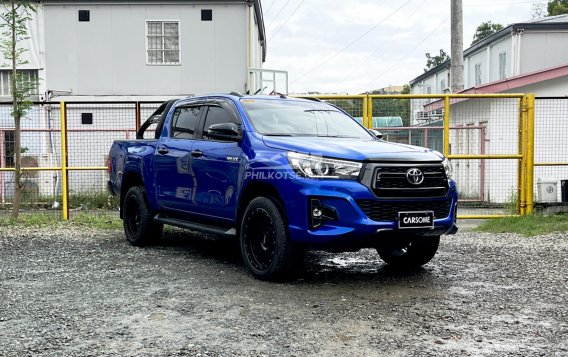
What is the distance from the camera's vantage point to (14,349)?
14.6 feet

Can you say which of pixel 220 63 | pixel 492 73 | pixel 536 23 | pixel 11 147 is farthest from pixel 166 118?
pixel 492 73

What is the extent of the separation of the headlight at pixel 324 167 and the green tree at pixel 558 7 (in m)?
48.3

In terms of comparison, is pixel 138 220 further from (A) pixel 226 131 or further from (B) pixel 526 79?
(B) pixel 526 79

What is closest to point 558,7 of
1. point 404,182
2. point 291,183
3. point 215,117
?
point 215,117

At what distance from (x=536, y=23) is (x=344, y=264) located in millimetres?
22726

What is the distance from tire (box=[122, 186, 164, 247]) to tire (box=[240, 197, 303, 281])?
97.1 inches

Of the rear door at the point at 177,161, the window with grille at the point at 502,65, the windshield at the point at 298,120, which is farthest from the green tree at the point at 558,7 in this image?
the rear door at the point at 177,161

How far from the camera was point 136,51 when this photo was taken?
71.5 ft

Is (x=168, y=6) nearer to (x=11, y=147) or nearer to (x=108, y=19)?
(x=108, y=19)

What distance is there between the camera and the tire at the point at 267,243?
20.8ft

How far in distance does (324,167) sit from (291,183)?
0.35 meters

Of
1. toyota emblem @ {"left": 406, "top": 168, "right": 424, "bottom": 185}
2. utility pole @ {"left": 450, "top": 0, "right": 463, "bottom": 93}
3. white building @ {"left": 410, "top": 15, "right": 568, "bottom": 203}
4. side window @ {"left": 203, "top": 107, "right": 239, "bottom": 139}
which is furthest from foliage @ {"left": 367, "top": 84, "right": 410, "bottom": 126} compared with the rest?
utility pole @ {"left": 450, "top": 0, "right": 463, "bottom": 93}

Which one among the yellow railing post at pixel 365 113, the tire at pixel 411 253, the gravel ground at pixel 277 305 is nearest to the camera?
the gravel ground at pixel 277 305

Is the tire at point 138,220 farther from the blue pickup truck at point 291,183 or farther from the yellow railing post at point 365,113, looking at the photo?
the yellow railing post at point 365,113
